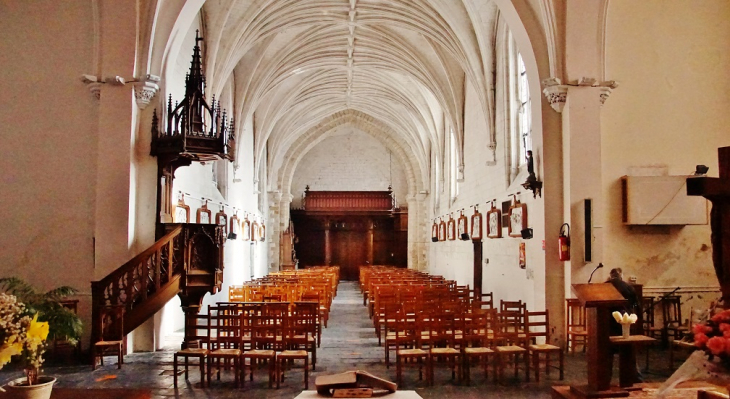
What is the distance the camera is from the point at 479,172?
54.5 ft

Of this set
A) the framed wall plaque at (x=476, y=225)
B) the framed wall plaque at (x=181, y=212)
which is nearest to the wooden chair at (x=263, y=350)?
the framed wall plaque at (x=181, y=212)

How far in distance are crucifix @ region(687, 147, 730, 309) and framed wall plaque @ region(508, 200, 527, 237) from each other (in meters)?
7.54

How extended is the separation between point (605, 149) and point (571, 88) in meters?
1.25

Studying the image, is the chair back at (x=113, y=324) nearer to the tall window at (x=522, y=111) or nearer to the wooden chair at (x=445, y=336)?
the wooden chair at (x=445, y=336)

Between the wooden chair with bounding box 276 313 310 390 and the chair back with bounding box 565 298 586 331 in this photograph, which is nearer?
the wooden chair with bounding box 276 313 310 390

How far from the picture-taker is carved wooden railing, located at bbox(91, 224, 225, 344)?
27.5ft

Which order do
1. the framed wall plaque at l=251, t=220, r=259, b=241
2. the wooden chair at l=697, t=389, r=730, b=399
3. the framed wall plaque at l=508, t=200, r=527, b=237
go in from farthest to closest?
1. the framed wall plaque at l=251, t=220, r=259, b=241
2. the framed wall plaque at l=508, t=200, r=527, b=237
3. the wooden chair at l=697, t=389, r=730, b=399

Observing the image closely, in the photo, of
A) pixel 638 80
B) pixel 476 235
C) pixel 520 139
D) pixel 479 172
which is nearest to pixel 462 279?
pixel 476 235

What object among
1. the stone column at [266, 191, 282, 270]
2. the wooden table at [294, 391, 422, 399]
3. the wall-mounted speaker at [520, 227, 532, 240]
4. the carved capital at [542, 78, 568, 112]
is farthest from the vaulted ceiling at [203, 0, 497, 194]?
the wooden table at [294, 391, 422, 399]

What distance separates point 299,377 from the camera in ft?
24.4

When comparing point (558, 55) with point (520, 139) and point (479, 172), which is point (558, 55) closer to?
point (520, 139)

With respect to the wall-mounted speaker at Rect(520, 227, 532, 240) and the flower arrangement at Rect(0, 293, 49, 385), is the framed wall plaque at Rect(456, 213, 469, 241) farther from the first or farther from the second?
the flower arrangement at Rect(0, 293, 49, 385)

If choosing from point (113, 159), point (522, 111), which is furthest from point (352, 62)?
point (113, 159)

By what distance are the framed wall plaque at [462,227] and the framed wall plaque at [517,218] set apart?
449 centimetres
